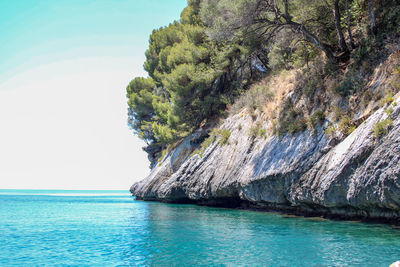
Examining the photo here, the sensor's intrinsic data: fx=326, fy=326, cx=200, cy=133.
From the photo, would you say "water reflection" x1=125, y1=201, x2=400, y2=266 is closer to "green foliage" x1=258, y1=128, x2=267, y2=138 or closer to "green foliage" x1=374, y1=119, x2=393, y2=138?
"green foliage" x1=374, y1=119, x2=393, y2=138

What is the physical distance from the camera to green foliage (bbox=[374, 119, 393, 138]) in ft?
34.4

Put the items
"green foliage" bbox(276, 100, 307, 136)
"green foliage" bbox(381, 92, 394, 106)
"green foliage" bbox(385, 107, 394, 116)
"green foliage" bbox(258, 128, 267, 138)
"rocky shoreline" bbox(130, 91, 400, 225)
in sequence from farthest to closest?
"green foliage" bbox(258, 128, 267, 138), "green foliage" bbox(276, 100, 307, 136), "green foliage" bbox(381, 92, 394, 106), "green foliage" bbox(385, 107, 394, 116), "rocky shoreline" bbox(130, 91, 400, 225)

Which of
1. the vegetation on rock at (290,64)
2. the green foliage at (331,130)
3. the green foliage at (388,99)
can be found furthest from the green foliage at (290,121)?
the green foliage at (388,99)

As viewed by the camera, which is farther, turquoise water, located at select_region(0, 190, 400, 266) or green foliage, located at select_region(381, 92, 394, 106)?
green foliage, located at select_region(381, 92, 394, 106)

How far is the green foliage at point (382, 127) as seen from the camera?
10.5m

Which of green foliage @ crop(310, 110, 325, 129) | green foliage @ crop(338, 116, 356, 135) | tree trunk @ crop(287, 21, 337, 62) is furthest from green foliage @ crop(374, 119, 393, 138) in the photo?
tree trunk @ crop(287, 21, 337, 62)

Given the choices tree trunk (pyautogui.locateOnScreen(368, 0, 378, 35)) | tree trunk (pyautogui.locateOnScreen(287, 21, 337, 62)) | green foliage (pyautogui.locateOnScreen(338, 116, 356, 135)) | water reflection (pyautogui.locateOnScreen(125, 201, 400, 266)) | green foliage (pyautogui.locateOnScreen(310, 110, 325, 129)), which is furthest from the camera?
tree trunk (pyautogui.locateOnScreen(287, 21, 337, 62))

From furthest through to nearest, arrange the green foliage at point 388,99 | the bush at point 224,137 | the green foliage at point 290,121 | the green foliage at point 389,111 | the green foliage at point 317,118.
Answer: the bush at point 224,137 → the green foliage at point 290,121 → the green foliage at point 317,118 → the green foliage at point 388,99 → the green foliage at point 389,111

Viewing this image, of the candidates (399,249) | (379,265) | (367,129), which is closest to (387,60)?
(367,129)

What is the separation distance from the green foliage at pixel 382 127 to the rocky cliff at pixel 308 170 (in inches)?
3.4

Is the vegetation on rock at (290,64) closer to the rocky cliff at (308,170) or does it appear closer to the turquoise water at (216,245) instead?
the rocky cliff at (308,170)

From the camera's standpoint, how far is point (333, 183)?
12.2 m

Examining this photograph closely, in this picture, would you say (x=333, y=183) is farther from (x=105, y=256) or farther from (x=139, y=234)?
(x=105, y=256)

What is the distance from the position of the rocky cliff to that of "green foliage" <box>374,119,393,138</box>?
0.28 feet
